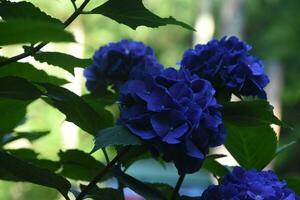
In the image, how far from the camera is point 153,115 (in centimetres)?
73

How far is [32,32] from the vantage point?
48 cm

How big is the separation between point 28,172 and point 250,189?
0.87ft

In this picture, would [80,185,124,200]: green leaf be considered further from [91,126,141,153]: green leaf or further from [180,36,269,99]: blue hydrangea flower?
[180,36,269,99]: blue hydrangea flower

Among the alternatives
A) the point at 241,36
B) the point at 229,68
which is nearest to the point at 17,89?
the point at 229,68

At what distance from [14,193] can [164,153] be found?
5.44 metres

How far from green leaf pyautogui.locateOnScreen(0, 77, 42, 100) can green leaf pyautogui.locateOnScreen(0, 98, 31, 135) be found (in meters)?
0.23

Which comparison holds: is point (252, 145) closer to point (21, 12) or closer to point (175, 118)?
point (175, 118)

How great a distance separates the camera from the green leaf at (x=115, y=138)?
0.70 metres

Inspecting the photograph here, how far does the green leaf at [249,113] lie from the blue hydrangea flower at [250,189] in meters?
0.07

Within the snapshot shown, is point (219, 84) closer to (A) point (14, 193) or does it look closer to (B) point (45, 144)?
(A) point (14, 193)

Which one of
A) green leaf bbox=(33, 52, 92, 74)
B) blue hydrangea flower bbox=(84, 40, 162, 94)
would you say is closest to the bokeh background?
blue hydrangea flower bbox=(84, 40, 162, 94)

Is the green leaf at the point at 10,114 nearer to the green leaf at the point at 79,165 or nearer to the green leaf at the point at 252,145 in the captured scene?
the green leaf at the point at 79,165

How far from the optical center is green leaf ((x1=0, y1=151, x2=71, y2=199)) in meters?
0.72

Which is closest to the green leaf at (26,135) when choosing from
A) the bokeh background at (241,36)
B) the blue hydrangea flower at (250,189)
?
the blue hydrangea flower at (250,189)
